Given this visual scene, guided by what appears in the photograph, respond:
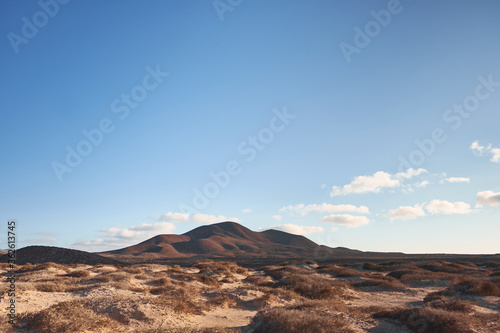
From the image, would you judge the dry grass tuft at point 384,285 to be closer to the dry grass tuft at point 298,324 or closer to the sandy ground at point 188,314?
the sandy ground at point 188,314

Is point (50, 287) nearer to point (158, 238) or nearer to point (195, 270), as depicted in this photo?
point (195, 270)

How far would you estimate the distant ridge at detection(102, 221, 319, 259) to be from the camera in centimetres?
12506

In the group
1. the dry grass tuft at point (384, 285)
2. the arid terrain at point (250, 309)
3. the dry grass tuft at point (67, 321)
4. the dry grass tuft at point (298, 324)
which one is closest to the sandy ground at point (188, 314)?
the arid terrain at point (250, 309)

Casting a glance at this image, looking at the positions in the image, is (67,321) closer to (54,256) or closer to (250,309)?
(250,309)

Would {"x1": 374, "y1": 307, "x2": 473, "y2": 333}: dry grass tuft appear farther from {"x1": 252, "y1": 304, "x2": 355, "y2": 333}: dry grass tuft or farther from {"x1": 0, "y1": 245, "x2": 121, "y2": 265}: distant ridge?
{"x1": 0, "y1": 245, "x2": 121, "y2": 265}: distant ridge

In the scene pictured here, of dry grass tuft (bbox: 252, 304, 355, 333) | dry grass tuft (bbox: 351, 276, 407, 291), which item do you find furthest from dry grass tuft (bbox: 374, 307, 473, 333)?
dry grass tuft (bbox: 351, 276, 407, 291)

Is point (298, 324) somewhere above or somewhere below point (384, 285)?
above

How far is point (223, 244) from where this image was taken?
14650 cm

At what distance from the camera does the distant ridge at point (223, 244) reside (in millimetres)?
125062

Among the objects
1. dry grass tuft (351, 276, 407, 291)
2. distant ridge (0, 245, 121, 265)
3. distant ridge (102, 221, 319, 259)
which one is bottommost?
distant ridge (102, 221, 319, 259)

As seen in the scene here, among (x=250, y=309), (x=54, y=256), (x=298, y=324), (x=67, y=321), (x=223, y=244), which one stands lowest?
(x=223, y=244)

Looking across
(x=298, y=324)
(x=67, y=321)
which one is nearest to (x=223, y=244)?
(x=67, y=321)

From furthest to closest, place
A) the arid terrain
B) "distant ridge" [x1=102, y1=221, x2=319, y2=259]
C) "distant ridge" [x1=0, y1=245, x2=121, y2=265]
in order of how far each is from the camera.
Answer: "distant ridge" [x1=102, y1=221, x2=319, y2=259] < "distant ridge" [x1=0, y1=245, x2=121, y2=265] < the arid terrain

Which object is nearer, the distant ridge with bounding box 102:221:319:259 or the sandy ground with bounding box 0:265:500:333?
the sandy ground with bounding box 0:265:500:333
